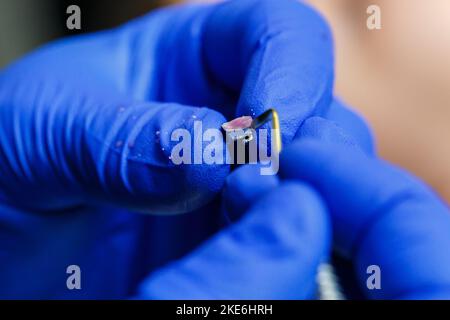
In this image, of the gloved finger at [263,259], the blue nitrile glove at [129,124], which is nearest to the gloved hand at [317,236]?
the gloved finger at [263,259]

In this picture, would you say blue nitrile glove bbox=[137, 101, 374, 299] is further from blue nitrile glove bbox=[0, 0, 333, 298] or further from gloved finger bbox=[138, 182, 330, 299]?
blue nitrile glove bbox=[0, 0, 333, 298]

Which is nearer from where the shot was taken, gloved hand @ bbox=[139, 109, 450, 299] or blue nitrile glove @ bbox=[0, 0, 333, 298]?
gloved hand @ bbox=[139, 109, 450, 299]

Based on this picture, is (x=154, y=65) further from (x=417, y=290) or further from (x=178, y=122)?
(x=417, y=290)

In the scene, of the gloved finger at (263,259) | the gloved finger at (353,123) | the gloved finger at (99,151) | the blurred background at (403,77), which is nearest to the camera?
the gloved finger at (263,259)

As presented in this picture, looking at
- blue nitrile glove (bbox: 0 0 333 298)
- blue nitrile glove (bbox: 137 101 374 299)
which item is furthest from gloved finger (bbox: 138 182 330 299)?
blue nitrile glove (bbox: 0 0 333 298)

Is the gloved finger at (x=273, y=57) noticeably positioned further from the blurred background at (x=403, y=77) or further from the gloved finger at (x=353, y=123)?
the blurred background at (x=403, y=77)
